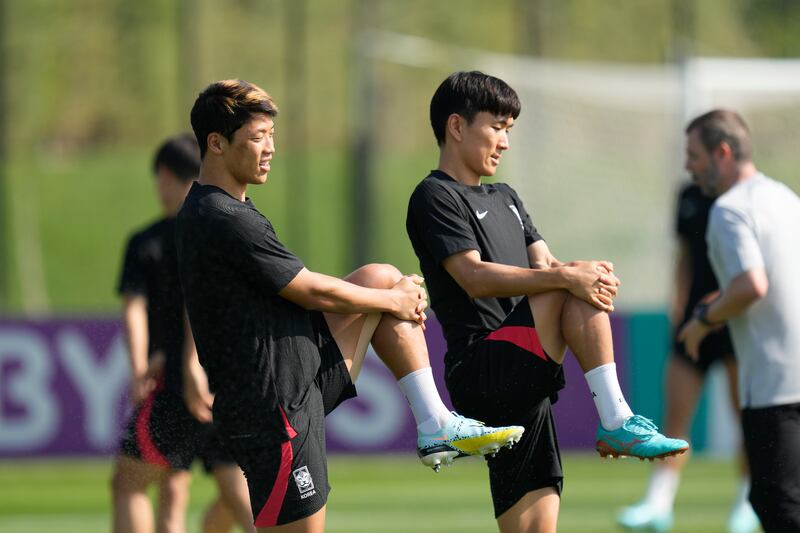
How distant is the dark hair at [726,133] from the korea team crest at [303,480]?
2.72 metres

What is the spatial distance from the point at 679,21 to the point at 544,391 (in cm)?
2514

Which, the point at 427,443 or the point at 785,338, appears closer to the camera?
the point at 427,443

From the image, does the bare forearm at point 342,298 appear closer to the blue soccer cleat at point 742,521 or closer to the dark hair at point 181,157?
the dark hair at point 181,157

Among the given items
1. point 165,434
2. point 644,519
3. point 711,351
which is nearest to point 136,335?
point 165,434

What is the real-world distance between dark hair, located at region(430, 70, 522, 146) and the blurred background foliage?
26634mm

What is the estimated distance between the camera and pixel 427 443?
5391 millimetres

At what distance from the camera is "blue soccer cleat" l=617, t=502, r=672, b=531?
9.84 m

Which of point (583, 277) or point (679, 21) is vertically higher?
point (679, 21)

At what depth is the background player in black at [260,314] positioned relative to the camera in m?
5.09

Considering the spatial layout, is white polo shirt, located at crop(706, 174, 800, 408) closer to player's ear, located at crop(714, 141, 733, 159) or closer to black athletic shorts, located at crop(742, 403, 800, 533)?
black athletic shorts, located at crop(742, 403, 800, 533)

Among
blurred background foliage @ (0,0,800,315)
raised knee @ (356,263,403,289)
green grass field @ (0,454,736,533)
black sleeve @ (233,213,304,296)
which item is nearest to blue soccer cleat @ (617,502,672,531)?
green grass field @ (0,454,736,533)

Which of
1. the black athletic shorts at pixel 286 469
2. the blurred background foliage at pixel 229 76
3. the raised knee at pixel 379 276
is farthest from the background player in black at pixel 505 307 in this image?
the blurred background foliage at pixel 229 76

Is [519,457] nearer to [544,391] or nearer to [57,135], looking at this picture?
[544,391]

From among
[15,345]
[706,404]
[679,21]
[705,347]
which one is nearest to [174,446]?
[705,347]
